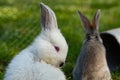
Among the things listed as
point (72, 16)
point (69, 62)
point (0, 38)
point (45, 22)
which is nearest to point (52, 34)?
point (45, 22)

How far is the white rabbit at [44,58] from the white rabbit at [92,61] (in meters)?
0.55

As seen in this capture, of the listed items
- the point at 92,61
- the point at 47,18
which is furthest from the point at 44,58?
the point at 92,61

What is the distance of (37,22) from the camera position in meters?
9.53

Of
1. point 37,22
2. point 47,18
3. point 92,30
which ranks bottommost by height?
point 37,22

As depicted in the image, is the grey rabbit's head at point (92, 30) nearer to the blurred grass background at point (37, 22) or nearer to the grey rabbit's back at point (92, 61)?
the grey rabbit's back at point (92, 61)

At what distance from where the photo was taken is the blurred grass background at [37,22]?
8273 mm

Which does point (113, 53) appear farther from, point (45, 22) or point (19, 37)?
point (45, 22)

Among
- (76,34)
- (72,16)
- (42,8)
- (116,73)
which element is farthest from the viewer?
(72,16)

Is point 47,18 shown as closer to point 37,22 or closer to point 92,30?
point 92,30

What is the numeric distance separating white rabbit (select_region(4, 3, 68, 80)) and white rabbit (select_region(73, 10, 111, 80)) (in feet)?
1.79

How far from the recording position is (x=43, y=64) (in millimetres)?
6285

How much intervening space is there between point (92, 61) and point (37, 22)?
2.73m

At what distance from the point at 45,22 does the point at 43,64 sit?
1.87 feet

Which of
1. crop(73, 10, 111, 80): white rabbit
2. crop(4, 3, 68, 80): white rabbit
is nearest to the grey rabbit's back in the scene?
crop(73, 10, 111, 80): white rabbit
